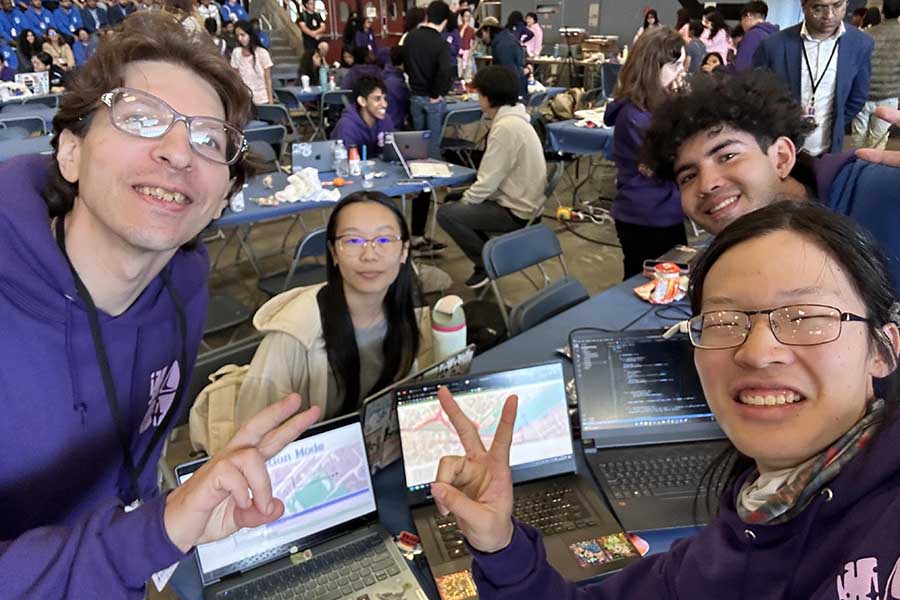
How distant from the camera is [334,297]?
189cm

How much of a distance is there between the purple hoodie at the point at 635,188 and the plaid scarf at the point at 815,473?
2.50m

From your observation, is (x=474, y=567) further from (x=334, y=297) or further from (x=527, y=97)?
(x=527, y=97)

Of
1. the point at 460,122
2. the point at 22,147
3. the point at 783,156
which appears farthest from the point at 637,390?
the point at 460,122

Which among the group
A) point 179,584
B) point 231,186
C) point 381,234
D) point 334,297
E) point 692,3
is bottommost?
point 179,584

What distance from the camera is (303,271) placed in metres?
3.37

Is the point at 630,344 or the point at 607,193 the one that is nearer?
the point at 630,344

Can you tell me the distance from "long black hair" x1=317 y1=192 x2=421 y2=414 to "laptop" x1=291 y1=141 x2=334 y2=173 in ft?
7.90

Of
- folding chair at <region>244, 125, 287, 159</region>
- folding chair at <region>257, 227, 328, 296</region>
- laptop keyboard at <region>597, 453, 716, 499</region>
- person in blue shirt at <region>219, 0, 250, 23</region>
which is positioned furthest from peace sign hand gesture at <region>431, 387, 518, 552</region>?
person in blue shirt at <region>219, 0, 250, 23</region>

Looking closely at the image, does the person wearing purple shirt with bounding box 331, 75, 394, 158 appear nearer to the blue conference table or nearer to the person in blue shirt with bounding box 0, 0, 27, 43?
the blue conference table

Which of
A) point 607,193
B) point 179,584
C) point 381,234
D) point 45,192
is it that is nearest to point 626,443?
point 381,234

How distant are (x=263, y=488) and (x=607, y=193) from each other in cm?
611

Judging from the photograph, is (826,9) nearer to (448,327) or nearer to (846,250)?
(448,327)

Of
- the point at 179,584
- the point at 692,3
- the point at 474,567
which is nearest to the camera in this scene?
the point at 474,567

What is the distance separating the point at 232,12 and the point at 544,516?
1373 cm
